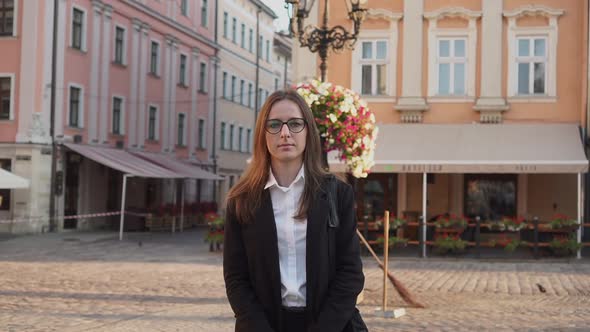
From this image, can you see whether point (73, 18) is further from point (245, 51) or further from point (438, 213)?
point (245, 51)

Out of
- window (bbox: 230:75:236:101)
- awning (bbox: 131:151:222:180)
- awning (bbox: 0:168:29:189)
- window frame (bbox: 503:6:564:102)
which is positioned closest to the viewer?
awning (bbox: 0:168:29:189)

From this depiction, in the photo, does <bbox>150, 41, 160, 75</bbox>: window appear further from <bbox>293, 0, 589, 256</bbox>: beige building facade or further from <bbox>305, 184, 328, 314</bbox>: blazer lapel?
<bbox>305, 184, 328, 314</bbox>: blazer lapel

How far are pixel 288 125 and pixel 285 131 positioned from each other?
36 mm

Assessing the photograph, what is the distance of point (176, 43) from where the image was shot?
124 feet

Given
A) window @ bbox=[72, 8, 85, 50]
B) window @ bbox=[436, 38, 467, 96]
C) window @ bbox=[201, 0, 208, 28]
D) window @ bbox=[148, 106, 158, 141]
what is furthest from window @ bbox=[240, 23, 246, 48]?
window @ bbox=[436, 38, 467, 96]

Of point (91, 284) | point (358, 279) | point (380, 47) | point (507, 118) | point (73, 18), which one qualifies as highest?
point (73, 18)

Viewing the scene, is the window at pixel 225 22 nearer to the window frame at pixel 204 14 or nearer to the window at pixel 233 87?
the window frame at pixel 204 14

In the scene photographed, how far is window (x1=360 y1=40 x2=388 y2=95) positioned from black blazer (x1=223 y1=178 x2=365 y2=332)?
65.9 ft

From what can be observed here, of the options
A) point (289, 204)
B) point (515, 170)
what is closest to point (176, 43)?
point (515, 170)

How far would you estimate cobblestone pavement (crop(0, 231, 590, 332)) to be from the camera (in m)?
9.48

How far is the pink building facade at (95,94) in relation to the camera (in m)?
27.1

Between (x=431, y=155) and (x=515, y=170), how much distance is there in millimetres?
2180

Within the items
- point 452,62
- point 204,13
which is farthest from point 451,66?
point 204,13

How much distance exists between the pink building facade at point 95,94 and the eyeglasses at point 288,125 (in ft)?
80.9
